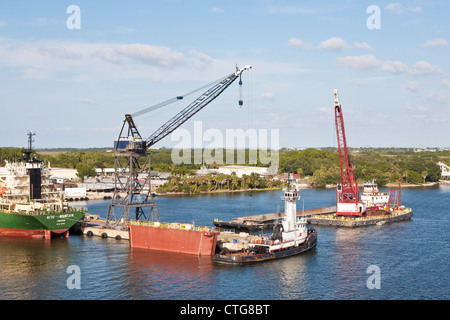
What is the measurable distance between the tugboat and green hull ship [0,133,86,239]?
22.0 metres

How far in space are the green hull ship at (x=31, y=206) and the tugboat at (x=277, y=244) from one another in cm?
2198

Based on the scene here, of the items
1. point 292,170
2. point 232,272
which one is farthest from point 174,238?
point 292,170

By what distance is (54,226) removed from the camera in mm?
60500

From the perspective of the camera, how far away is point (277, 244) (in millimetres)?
50906

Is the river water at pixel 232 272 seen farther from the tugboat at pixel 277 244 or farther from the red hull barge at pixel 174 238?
the red hull barge at pixel 174 238

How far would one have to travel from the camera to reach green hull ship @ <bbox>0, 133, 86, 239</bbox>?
60188 millimetres

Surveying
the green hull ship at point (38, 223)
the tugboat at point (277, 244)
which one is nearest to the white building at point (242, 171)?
the green hull ship at point (38, 223)

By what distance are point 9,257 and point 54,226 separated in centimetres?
947

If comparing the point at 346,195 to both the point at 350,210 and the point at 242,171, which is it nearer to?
the point at 350,210

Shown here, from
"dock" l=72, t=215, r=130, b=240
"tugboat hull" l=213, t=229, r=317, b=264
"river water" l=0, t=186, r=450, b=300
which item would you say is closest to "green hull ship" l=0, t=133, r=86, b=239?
"river water" l=0, t=186, r=450, b=300

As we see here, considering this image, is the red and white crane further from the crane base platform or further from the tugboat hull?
the tugboat hull

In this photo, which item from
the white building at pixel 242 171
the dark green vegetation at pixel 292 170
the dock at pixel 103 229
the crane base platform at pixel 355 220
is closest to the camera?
the dock at pixel 103 229

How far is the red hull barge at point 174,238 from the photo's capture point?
50.4m
